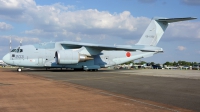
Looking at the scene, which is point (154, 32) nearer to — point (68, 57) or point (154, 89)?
point (68, 57)

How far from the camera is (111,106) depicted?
23.6 ft

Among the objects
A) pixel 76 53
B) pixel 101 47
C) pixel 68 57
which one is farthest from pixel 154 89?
pixel 76 53

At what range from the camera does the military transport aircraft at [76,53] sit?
29156 millimetres

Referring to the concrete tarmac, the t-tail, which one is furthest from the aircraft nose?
the t-tail

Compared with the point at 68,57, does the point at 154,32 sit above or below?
above

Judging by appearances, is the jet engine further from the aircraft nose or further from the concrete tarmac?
the concrete tarmac

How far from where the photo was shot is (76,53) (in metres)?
29.5

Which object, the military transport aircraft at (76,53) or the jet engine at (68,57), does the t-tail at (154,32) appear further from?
the jet engine at (68,57)

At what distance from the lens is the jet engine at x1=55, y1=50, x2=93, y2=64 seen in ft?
93.1

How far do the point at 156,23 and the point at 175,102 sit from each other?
27.4 meters

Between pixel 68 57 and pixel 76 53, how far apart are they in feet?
3.86

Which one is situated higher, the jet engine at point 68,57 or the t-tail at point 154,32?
the t-tail at point 154,32

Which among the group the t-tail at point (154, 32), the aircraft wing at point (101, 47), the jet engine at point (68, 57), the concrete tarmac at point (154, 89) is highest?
the t-tail at point (154, 32)

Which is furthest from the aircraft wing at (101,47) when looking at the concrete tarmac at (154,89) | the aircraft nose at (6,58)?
the concrete tarmac at (154,89)
